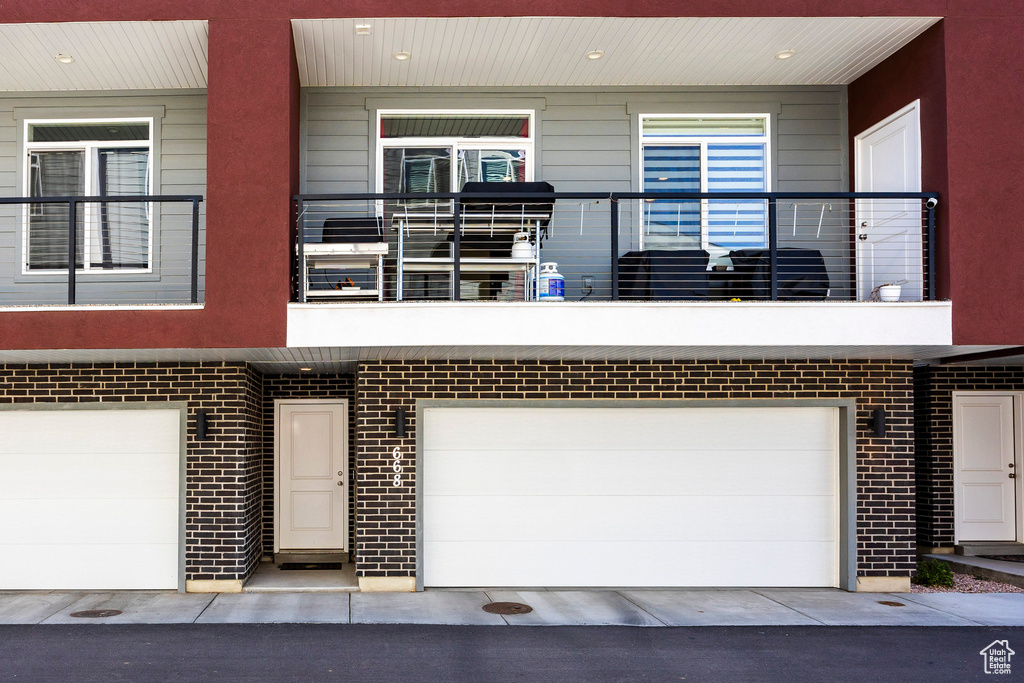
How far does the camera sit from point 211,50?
7.97m

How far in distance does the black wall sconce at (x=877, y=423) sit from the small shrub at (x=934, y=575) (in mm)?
1805

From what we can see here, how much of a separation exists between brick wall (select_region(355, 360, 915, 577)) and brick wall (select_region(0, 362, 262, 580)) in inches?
50.5

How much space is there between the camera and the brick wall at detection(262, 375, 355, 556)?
35.9 ft

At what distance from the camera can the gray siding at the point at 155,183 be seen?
31.2 feet

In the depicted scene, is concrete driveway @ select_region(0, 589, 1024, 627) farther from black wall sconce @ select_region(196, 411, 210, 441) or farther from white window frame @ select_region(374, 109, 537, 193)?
white window frame @ select_region(374, 109, 537, 193)

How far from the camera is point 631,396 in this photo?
942 centimetres

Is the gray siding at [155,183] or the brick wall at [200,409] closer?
the brick wall at [200,409]

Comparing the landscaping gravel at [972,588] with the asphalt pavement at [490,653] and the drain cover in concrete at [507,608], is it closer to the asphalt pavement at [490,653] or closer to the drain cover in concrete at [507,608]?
the asphalt pavement at [490,653]

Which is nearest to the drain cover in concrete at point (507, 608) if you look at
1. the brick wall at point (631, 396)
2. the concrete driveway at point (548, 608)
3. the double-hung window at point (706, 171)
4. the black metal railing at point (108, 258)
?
the concrete driveway at point (548, 608)

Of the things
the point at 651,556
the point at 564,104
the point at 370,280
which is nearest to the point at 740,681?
the point at 651,556

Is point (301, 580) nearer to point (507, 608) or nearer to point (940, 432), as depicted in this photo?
point (507, 608)

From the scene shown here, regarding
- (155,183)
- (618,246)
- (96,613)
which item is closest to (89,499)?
(96,613)

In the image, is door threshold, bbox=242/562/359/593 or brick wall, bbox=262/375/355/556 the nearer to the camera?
door threshold, bbox=242/562/359/593

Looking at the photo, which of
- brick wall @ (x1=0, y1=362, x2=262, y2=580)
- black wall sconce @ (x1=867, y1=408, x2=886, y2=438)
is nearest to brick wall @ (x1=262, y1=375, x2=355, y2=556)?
brick wall @ (x1=0, y1=362, x2=262, y2=580)
